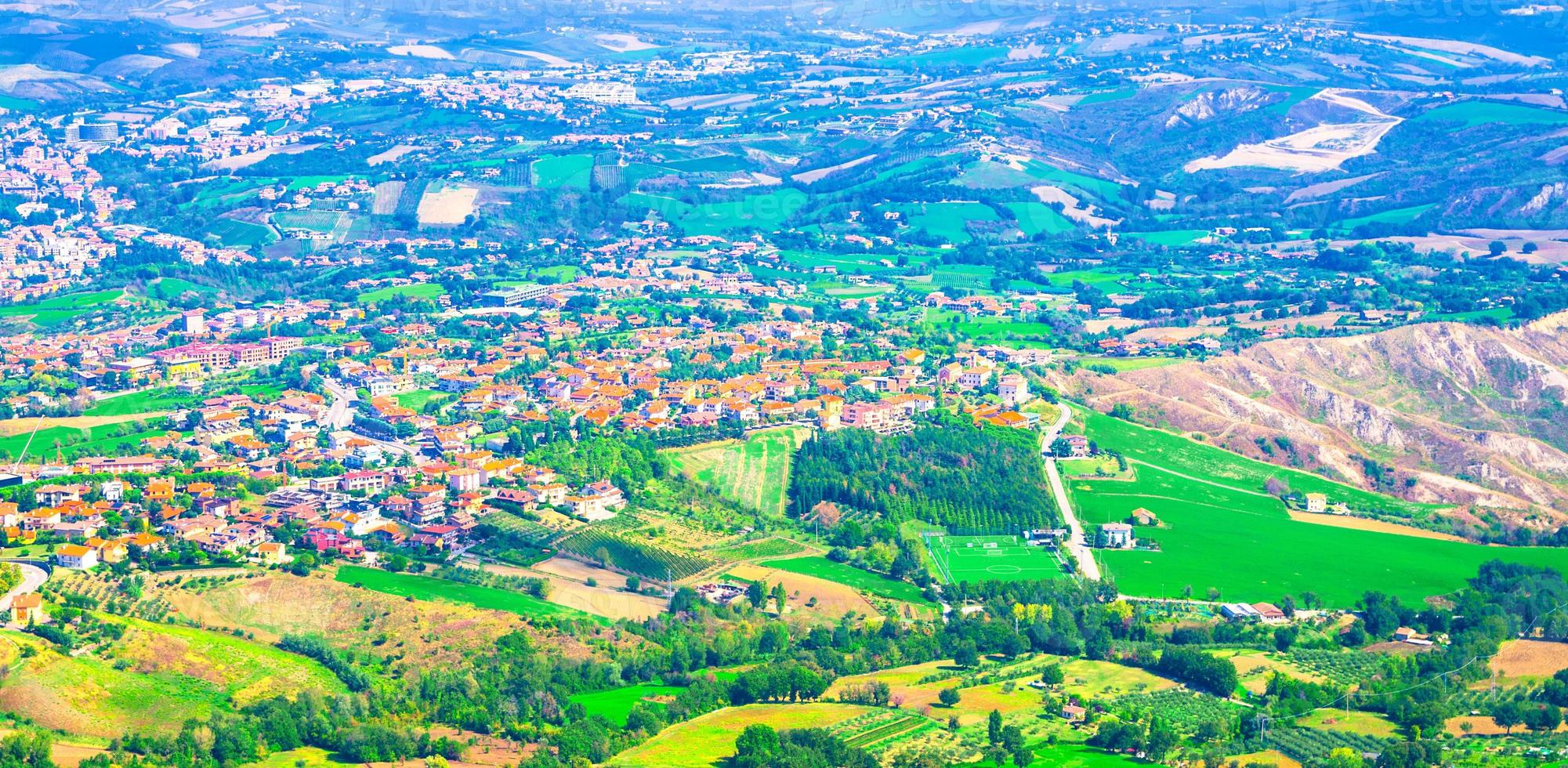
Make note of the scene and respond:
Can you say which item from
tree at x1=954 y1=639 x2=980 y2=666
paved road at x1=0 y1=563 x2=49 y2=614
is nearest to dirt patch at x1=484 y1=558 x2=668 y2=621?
tree at x1=954 y1=639 x2=980 y2=666

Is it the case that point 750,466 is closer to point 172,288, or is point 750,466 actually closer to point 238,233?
point 172,288

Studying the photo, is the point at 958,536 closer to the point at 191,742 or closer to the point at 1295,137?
the point at 191,742

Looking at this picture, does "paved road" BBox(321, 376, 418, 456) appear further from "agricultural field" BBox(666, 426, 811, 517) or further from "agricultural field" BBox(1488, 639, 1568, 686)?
"agricultural field" BBox(1488, 639, 1568, 686)

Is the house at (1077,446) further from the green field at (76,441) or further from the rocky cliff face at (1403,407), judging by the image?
the green field at (76,441)

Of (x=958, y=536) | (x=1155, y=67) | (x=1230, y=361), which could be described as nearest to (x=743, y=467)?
A: (x=958, y=536)

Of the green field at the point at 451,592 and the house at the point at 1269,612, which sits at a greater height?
the house at the point at 1269,612

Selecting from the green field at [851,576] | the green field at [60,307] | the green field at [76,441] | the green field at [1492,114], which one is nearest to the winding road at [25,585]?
the green field at [76,441]
